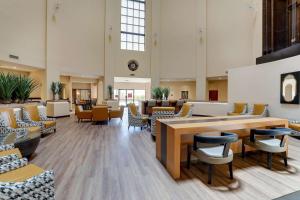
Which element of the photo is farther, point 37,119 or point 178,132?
point 37,119

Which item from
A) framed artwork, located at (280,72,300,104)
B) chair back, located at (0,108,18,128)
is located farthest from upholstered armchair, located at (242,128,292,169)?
chair back, located at (0,108,18,128)

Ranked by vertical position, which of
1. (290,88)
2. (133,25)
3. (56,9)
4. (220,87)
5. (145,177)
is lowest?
(145,177)

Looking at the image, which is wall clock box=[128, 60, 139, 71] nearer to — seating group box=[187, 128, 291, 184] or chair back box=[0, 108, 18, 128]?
chair back box=[0, 108, 18, 128]

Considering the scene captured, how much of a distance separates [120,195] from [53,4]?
1131 cm

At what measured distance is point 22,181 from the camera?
1.40 meters

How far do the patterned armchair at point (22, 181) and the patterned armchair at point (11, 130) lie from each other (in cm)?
126

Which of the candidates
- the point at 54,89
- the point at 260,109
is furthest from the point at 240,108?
the point at 54,89

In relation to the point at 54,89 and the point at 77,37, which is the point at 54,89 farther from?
the point at 77,37

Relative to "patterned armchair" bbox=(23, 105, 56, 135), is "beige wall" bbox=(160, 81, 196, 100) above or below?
above

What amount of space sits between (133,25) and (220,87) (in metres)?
8.55

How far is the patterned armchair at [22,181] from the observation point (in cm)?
115

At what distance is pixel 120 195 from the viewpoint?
2.21m

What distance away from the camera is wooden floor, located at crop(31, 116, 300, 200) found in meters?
2.23

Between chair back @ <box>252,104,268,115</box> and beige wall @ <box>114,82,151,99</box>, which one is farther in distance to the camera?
beige wall @ <box>114,82,151,99</box>
